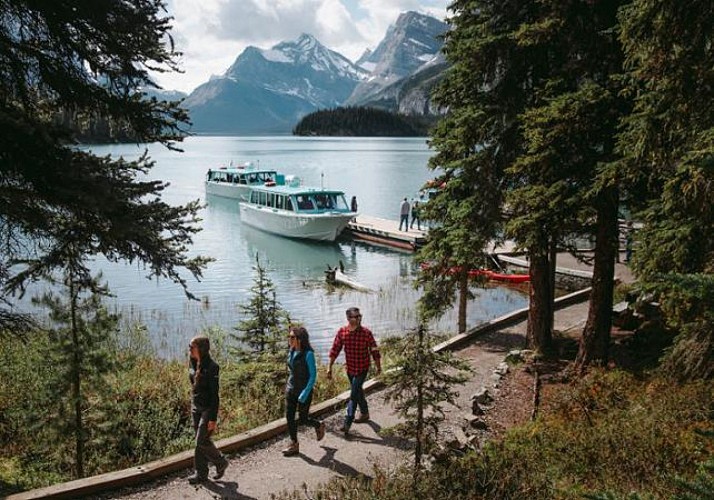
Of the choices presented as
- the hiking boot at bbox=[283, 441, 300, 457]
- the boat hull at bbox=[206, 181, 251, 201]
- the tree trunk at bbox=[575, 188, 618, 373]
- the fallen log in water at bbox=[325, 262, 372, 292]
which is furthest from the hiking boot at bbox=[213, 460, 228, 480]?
the boat hull at bbox=[206, 181, 251, 201]

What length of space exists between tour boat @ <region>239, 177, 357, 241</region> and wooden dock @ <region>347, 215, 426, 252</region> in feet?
5.81

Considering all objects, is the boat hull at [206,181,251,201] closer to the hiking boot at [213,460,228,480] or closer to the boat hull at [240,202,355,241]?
the boat hull at [240,202,355,241]

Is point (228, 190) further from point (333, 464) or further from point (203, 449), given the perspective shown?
point (203, 449)

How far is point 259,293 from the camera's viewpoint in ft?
41.3

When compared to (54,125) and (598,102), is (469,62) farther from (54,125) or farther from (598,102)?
(54,125)

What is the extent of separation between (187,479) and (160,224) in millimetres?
3188

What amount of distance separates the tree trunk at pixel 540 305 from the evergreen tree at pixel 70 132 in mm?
7721

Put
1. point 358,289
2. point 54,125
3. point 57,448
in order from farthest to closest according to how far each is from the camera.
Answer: point 358,289, point 57,448, point 54,125

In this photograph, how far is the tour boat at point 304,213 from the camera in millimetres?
36594

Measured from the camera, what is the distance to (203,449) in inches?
278

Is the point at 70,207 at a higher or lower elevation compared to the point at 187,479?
higher

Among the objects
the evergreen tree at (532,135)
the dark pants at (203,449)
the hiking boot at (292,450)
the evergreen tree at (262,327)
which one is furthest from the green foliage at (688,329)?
the evergreen tree at (262,327)

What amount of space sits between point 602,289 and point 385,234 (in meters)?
26.4

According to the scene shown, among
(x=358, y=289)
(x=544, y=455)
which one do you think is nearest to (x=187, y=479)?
(x=544, y=455)
